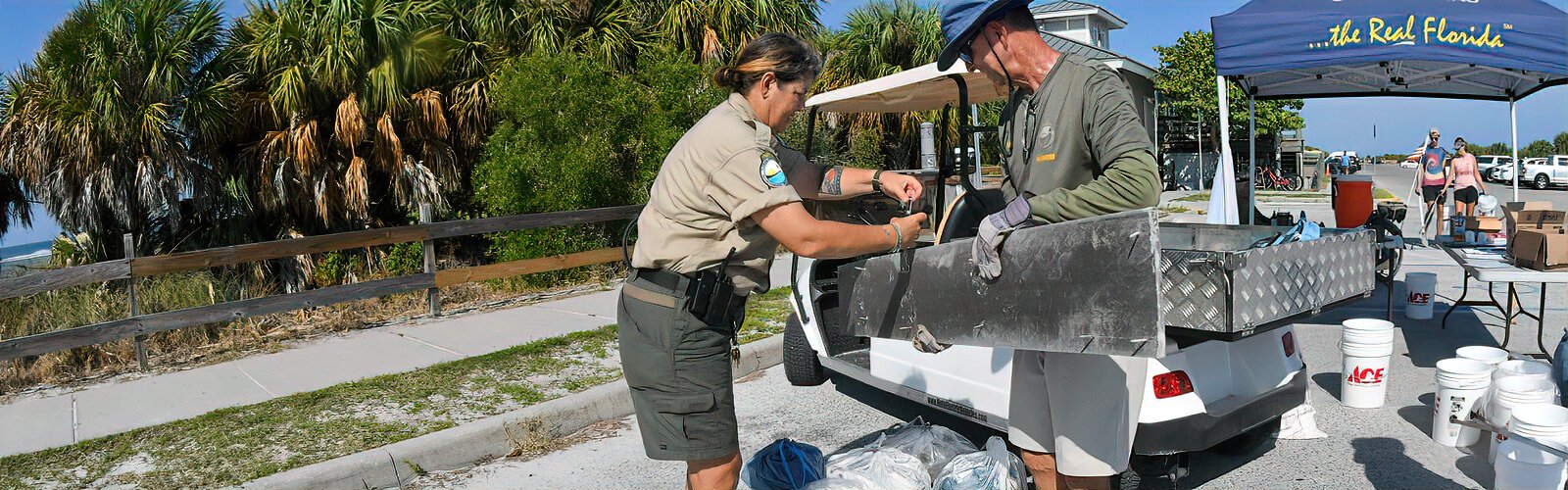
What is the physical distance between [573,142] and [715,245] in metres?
9.27

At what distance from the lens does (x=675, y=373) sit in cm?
273

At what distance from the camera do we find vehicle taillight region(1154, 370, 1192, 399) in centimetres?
368

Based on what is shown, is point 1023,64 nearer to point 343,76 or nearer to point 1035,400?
point 1035,400

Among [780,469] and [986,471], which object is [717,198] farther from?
[986,471]

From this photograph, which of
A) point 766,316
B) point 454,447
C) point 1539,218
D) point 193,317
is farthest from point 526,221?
point 1539,218

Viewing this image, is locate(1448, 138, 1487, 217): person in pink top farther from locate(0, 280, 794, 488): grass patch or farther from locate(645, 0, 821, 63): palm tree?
locate(0, 280, 794, 488): grass patch

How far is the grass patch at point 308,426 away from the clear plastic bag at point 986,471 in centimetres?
274

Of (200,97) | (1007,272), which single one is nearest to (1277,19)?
(1007,272)

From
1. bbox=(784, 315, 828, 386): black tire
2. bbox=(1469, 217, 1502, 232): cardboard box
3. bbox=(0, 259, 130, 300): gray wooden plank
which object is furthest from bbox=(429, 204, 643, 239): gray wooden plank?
bbox=(1469, 217, 1502, 232): cardboard box

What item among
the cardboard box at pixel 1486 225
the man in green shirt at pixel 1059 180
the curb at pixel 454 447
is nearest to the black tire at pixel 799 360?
the curb at pixel 454 447

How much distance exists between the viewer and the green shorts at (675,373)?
2.72m

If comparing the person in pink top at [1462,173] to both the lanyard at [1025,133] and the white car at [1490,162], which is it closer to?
the lanyard at [1025,133]

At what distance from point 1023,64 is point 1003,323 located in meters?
0.78

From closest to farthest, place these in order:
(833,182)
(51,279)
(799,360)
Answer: (833,182) → (799,360) → (51,279)
